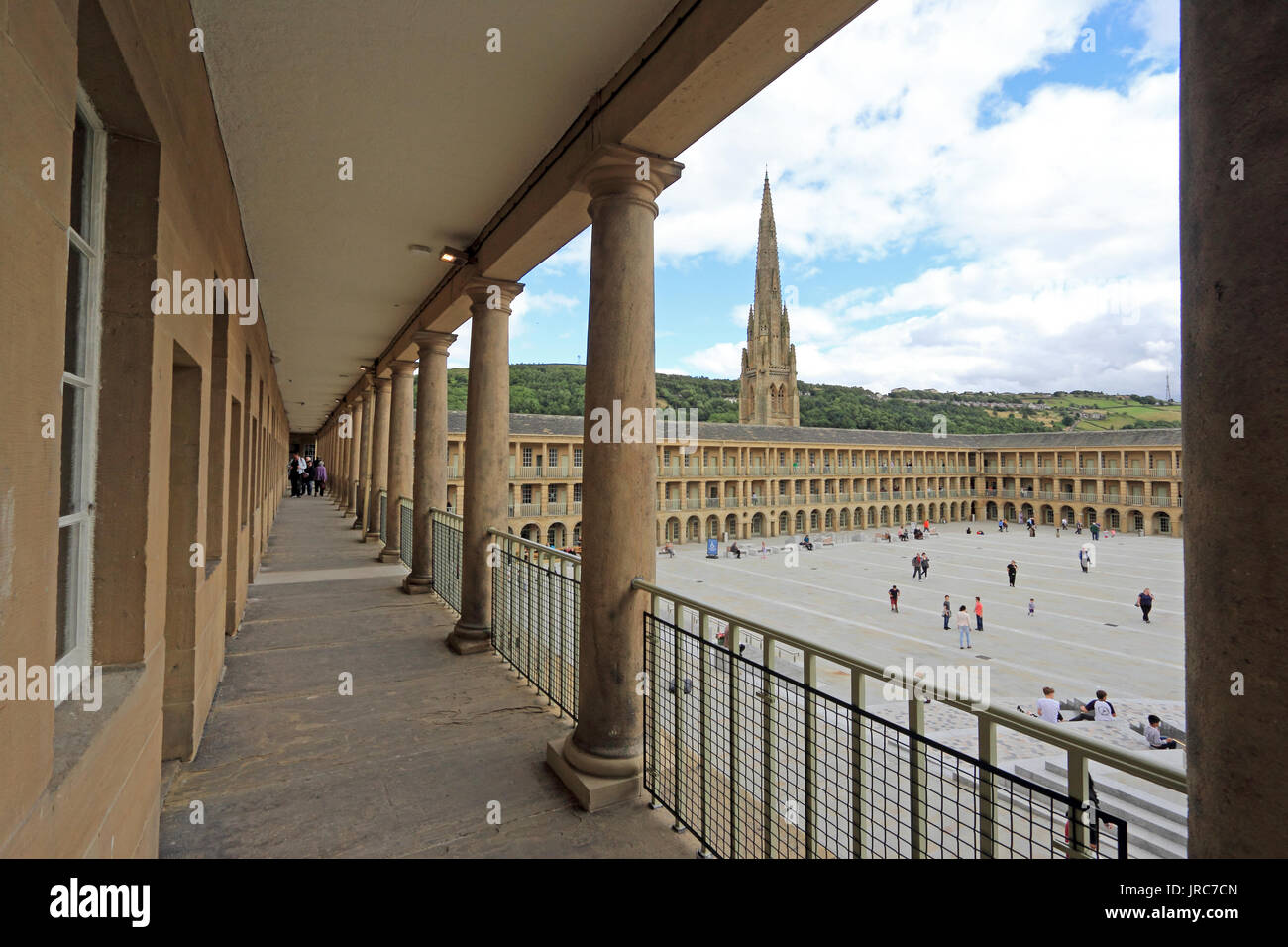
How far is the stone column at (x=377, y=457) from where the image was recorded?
14562 millimetres

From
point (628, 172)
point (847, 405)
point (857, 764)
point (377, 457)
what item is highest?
point (847, 405)

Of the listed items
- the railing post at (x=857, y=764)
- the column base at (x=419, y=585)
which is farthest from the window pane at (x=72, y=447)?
the column base at (x=419, y=585)

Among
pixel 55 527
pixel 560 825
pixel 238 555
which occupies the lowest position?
pixel 560 825

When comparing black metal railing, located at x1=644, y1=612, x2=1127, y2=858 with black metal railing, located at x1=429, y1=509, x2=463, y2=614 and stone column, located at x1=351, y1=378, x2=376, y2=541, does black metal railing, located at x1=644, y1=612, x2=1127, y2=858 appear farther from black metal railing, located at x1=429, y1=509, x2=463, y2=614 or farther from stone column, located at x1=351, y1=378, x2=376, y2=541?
stone column, located at x1=351, y1=378, x2=376, y2=541

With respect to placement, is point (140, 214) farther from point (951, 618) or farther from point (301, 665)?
point (951, 618)

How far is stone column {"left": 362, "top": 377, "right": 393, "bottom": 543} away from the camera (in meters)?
14.6

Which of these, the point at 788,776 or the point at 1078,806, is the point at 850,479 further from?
the point at 1078,806

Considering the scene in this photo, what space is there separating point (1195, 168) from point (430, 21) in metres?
3.61

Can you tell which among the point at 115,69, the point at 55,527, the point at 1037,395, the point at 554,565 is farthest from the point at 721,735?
the point at 1037,395

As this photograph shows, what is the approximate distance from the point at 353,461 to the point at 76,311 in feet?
66.6

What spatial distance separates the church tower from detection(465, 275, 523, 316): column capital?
76102 mm

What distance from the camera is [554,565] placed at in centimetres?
543

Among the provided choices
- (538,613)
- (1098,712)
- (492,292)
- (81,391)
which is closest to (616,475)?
(538,613)

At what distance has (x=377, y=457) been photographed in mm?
14859
